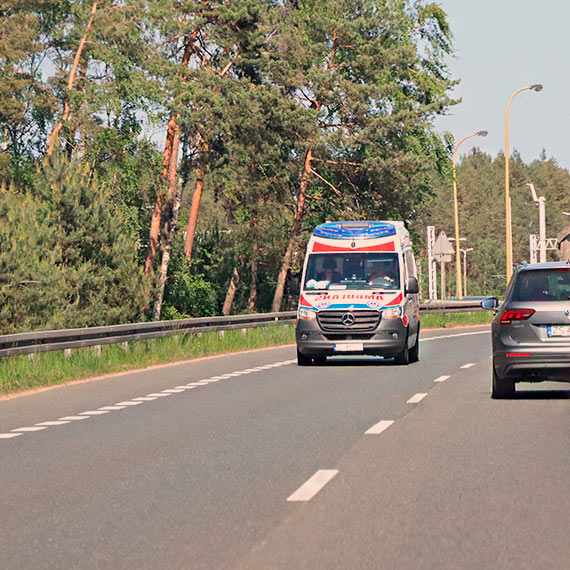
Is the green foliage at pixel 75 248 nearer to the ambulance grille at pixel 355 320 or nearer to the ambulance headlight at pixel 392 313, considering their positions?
the ambulance grille at pixel 355 320

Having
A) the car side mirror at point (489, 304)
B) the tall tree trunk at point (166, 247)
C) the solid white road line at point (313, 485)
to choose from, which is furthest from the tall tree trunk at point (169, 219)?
the solid white road line at point (313, 485)

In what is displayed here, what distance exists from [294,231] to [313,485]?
46273 millimetres

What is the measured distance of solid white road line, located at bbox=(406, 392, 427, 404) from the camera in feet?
54.7

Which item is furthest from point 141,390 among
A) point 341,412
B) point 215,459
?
point 215,459

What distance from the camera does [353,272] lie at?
82.3ft

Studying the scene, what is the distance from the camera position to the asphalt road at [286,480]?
7.09 metres

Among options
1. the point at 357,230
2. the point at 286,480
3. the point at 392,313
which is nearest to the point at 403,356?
the point at 392,313

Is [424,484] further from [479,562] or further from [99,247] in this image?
[99,247]

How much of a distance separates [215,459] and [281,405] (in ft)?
17.7

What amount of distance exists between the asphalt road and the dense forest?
28.2m

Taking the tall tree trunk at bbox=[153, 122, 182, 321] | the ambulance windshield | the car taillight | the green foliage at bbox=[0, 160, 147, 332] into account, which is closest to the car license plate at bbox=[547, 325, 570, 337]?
the car taillight

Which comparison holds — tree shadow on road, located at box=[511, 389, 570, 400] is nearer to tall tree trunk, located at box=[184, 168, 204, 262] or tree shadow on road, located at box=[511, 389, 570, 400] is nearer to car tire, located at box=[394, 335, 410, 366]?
car tire, located at box=[394, 335, 410, 366]

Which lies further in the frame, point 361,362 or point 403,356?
point 361,362

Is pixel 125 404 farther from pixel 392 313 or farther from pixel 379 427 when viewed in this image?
pixel 392 313
